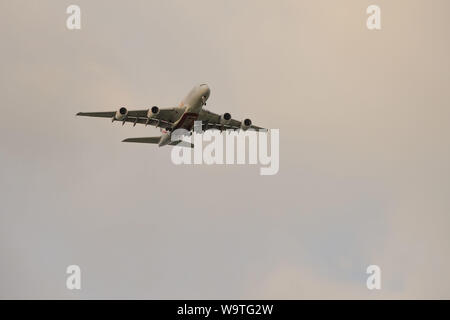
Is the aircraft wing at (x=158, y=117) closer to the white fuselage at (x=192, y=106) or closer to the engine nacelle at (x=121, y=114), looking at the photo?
the white fuselage at (x=192, y=106)

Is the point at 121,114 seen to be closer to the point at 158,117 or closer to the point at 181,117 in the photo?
the point at 158,117

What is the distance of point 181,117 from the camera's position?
62969mm

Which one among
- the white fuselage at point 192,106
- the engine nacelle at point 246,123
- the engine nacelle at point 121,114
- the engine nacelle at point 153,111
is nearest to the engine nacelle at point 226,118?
the engine nacelle at point 246,123

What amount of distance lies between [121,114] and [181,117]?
15.5 ft

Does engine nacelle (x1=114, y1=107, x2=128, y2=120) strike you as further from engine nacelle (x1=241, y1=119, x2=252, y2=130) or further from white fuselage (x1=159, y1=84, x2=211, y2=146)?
engine nacelle (x1=241, y1=119, x2=252, y2=130)

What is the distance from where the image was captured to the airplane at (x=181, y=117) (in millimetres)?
61125

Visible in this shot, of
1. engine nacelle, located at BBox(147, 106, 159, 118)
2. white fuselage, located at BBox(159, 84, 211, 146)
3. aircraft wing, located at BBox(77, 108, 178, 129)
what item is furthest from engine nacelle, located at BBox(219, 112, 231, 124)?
engine nacelle, located at BBox(147, 106, 159, 118)

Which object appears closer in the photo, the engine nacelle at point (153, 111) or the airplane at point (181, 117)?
the airplane at point (181, 117)

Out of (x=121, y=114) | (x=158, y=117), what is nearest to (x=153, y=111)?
(x=158, y=117)

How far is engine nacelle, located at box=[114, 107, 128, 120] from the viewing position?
61062 millimetres

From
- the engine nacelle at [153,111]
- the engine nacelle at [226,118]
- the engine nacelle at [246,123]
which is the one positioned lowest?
the engine nacelle at [246,123]

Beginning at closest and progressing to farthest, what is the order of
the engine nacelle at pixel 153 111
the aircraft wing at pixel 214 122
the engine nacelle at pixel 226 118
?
the engine nacelle at pixel 153 111, the engine nacelle at pixel 226 118, the aircraft wing at pixel 214 122
